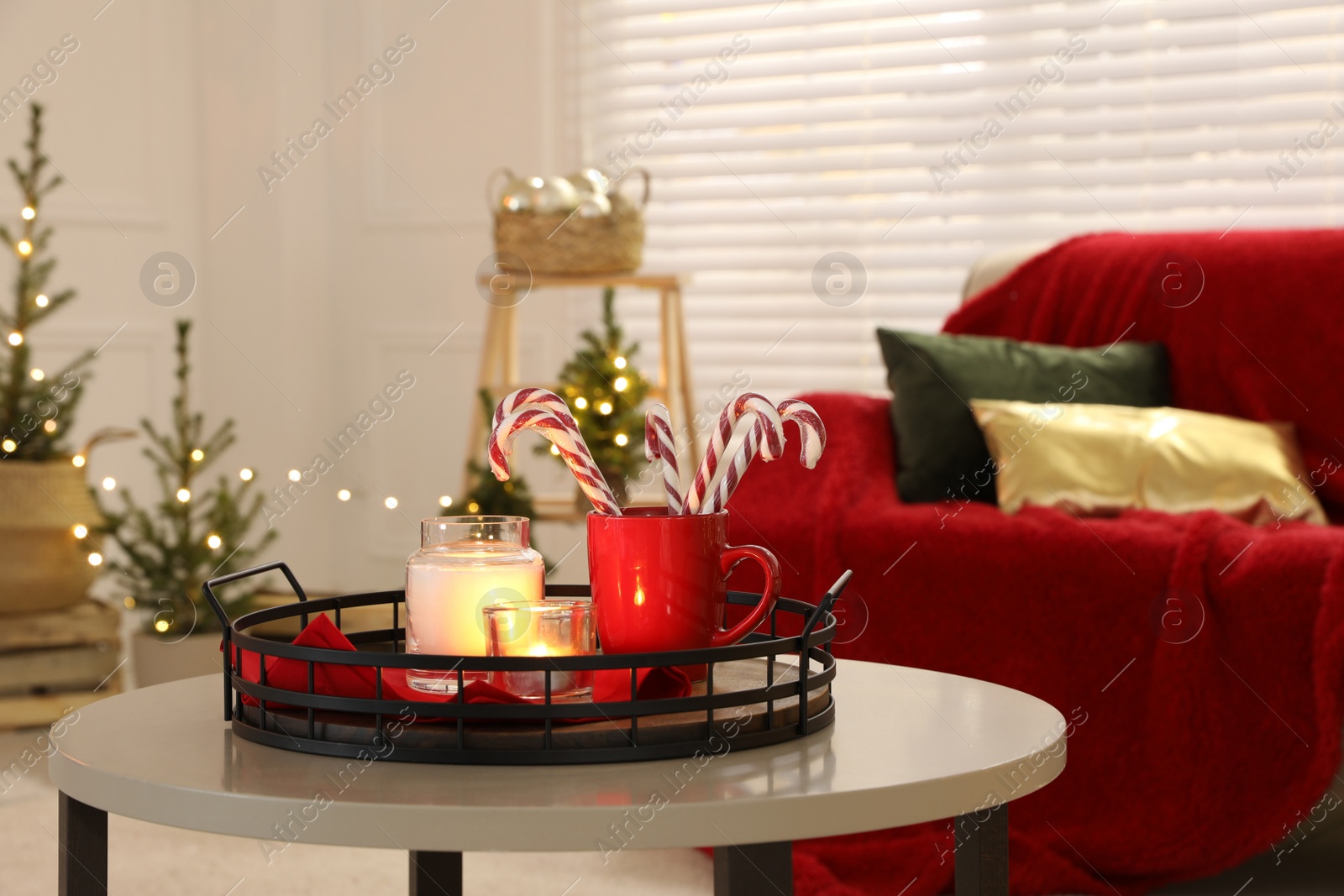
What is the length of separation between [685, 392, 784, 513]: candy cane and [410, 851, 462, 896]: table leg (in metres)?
0.43

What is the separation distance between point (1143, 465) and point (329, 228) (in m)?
2.72

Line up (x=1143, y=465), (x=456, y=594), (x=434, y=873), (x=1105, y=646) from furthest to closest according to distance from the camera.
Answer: (x=1143, y=465) < (x=1105, y=646) < (x=434, y=873) < (x=456, y=594)

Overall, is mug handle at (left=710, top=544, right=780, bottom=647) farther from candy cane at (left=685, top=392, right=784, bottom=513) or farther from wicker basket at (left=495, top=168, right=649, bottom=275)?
wicker basket at (left=495, top=168, right=649, bottom=275)

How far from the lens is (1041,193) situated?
130 inches

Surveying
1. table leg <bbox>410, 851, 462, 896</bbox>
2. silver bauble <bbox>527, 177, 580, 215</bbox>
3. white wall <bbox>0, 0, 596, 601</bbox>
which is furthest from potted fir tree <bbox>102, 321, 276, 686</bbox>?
table leg <bbox>410, 851, 462, 896</bbox>

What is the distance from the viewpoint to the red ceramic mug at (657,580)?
3.14 ft

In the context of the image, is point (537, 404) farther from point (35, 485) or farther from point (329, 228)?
point (329, 228)

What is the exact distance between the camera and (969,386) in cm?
224

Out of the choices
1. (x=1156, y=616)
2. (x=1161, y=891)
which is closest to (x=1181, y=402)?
(x=1156, y=616)

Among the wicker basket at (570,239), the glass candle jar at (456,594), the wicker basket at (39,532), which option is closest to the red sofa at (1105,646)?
the glass candle jar at (456,594)

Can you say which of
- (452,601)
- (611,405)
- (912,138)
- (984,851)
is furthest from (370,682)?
(912,138)

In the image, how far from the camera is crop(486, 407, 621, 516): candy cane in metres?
0.98

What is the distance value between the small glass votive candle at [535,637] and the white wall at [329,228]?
2.71 m

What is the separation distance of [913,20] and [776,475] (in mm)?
1774
